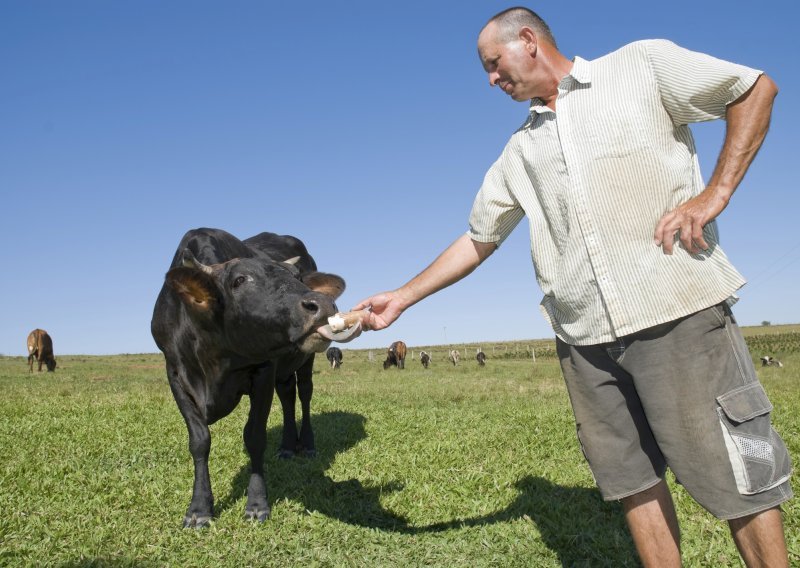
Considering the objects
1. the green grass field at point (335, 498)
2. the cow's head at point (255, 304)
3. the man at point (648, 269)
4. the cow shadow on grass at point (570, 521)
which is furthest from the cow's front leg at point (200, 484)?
the man at point (648, 269)

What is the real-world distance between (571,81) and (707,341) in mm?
1428

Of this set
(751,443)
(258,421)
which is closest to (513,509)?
(258,421)

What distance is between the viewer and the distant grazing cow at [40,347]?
33.0m

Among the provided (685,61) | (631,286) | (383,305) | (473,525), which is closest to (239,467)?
(473,525)

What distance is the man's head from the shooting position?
11.5 feet

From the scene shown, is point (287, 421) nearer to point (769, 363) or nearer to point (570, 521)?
point (570, 521)

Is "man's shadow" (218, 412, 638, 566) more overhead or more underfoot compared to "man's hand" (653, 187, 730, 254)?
more underfoot

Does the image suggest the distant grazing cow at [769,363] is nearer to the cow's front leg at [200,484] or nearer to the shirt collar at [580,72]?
the cow's front leg at [200,484]

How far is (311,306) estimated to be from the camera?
4.54 meters

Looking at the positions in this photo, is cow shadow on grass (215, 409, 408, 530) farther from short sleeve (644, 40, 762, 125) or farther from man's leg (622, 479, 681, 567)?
short sleeve (644, 40, 762, 125)

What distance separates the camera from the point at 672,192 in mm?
3162

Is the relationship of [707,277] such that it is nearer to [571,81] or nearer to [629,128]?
[629,128]

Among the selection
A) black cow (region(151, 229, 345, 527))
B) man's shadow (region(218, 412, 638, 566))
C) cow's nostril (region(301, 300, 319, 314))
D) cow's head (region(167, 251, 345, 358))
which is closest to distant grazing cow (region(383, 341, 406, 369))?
man's shadow (region(218, 412, 638, 566))

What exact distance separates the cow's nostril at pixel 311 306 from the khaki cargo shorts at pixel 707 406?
187 cm
